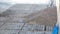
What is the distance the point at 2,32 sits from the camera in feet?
9.73

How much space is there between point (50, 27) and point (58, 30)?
1402mm

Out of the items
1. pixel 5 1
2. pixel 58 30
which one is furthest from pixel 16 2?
pixel 58 30

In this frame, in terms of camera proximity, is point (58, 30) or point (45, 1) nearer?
point (58, 30)

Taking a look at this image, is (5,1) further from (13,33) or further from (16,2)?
(13,33)

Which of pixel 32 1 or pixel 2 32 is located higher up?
pixel 32 1

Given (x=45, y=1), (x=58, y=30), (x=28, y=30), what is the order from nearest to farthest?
(x=58, y=30) → (x=28, y=30) → (x=45, y=1)

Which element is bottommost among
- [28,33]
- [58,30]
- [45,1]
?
[28,33]

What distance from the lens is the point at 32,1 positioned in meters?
→ 7.55

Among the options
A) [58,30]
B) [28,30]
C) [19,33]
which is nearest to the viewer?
[58,30]

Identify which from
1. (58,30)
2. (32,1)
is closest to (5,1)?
(32,1)

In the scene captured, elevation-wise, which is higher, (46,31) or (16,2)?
(16,2)

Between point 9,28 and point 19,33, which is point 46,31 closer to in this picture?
point 19,33

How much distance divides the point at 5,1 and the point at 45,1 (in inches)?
95.4

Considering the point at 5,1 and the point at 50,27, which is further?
the point at 5,1
